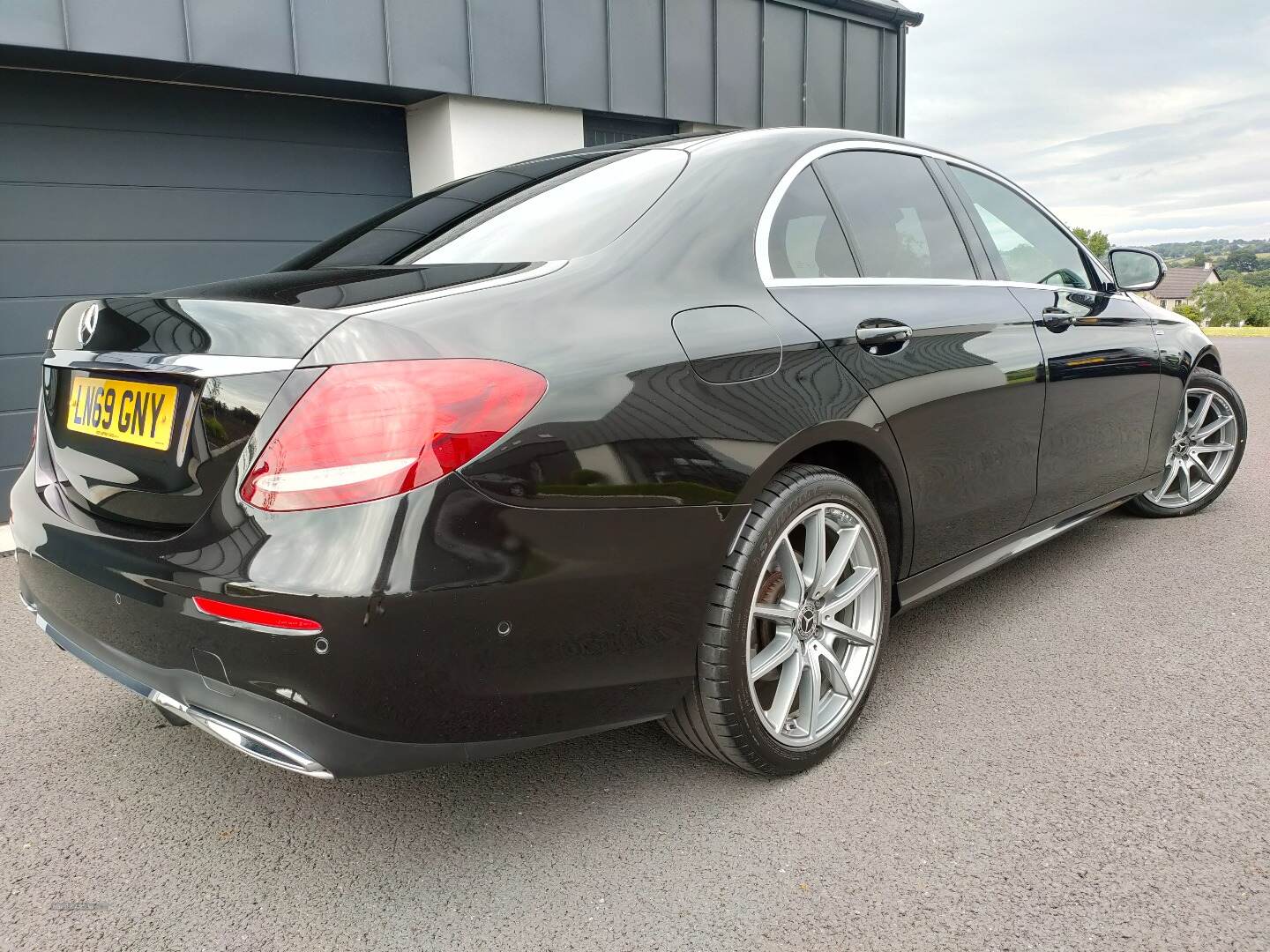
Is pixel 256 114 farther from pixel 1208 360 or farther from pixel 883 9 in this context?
pixel 883 9

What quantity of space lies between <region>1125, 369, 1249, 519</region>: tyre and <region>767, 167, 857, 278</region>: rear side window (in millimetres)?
2606

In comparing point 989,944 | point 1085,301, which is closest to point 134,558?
point 989,944

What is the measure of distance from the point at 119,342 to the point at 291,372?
0.54 meters

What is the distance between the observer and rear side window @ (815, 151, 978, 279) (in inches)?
103

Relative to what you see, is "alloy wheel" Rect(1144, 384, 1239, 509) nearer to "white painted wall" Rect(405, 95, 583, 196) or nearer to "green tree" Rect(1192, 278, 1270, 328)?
"white painted wall" Rect(405, 95, 583, 196)

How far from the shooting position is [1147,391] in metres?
3.75

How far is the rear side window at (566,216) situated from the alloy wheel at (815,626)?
2.62 ft

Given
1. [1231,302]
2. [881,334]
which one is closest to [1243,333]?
[881,334]

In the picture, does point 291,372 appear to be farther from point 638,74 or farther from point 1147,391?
point 638,74

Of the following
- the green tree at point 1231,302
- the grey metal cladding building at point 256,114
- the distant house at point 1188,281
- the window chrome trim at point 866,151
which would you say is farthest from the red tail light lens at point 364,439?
the distant house at point 1188,281

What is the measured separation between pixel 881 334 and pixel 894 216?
547 millimetres

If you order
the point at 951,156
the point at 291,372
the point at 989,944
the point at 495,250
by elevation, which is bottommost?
the point at 989,944

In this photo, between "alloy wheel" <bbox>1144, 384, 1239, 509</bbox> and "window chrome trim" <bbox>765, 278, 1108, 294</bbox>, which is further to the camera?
"alloy wheel" <bbox>1144, 384, 1239, 509</bbox>

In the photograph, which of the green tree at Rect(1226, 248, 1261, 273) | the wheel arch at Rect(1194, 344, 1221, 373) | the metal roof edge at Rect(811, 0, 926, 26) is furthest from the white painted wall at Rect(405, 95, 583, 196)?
the green tree at Rect(1226, 248, 1261, 273)
